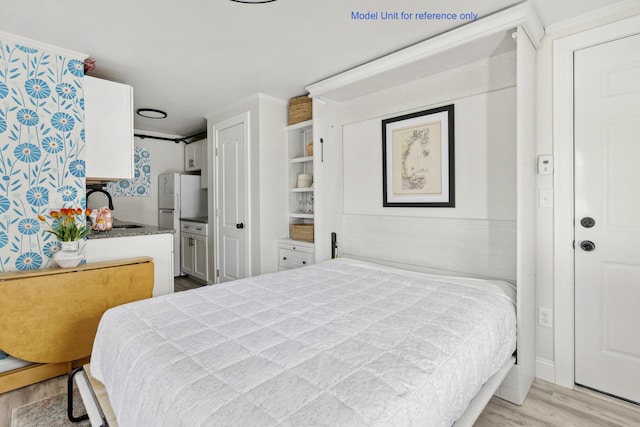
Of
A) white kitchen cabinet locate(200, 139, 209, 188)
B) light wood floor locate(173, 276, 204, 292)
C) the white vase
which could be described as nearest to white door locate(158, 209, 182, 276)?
light wood floor locate(173, 276, 204, 292)

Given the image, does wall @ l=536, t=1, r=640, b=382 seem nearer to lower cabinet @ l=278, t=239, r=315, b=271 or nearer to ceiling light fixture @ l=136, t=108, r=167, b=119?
lower cabinet @ l=278, t=239, r=315, b=271

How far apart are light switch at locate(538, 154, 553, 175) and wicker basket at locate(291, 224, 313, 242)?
2004 mm

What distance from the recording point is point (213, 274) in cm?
429

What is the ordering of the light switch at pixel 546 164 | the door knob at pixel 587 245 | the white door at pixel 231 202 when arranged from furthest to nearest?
the white door at pixel 231 202 < the light switch at pixel 546 164 < the door knob at pixel 587 245

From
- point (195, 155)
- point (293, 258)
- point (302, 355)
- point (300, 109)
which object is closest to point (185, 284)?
point (195, 155)

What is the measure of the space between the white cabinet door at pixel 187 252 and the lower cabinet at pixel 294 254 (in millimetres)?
1834

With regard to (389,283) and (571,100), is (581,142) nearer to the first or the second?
(571,100)

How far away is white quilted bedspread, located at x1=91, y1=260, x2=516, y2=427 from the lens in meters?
0.90

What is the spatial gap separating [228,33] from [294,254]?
6.83 feet

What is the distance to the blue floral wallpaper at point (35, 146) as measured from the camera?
7.11 feet

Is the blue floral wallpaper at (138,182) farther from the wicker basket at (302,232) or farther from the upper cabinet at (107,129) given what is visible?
the wicker basket at (302,232)

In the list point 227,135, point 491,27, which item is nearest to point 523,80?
point 491,27

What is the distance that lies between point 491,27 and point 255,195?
2.52 metres

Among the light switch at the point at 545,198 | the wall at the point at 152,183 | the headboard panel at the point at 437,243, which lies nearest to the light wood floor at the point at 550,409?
the headboard panel at the point at 437,243
